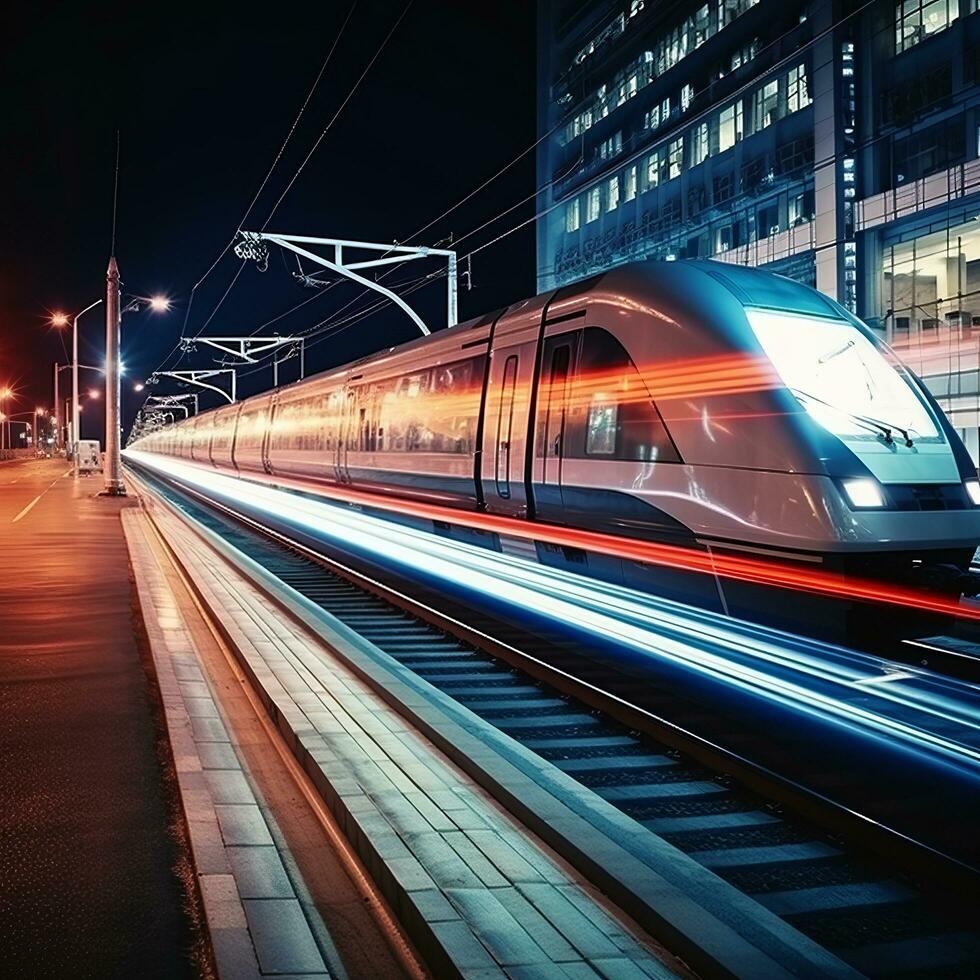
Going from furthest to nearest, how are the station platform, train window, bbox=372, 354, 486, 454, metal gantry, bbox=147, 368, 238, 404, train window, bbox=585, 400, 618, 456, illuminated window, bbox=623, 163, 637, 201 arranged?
metal gantry, bbox=147, 368, 238, 404 < illuminated window, bbox=623, 163, 637, 201 < train window, bbox=372, 354, 486, 454 < train window, bbox=585, 400, 618, 456 < the station platform

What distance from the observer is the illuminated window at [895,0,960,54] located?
99.6ft

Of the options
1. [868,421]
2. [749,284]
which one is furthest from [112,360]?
[868,421]

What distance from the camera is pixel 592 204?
5219cm

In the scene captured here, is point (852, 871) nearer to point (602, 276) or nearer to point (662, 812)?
point (662, 812)

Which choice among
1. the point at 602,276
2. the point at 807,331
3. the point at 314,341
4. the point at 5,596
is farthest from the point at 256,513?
the point at 314,341

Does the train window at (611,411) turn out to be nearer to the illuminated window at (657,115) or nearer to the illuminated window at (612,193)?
the illuminated window at (657,115)

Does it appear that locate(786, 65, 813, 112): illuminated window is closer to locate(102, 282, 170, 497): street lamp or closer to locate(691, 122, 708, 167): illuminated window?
locate(691, 122, 708, 167): illuminated window

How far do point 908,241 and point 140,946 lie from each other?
32.4m

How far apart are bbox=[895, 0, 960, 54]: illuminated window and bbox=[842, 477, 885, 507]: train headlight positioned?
88.0 ft

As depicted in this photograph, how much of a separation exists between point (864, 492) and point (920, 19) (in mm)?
28306

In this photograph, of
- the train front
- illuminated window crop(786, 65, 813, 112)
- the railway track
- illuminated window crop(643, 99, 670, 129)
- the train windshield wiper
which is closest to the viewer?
the railway track

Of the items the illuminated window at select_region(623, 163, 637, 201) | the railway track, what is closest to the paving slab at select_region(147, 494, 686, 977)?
the railway track

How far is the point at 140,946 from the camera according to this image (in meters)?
3.85

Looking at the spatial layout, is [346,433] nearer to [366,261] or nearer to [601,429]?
[366,261]
